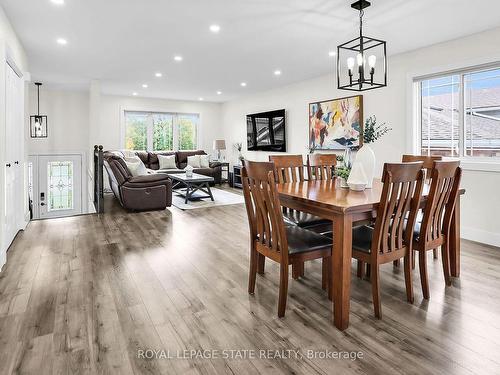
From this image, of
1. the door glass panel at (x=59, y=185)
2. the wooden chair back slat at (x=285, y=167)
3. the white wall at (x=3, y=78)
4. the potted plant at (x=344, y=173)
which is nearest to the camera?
the potted plant at (x=344, y=173)

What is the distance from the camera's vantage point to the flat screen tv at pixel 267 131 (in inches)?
288

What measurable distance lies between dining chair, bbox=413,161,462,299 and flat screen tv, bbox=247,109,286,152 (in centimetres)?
490

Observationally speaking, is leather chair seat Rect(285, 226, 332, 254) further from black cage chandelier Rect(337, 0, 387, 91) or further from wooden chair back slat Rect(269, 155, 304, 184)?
black cage chandelier Rect(337, 0, 387, 91)

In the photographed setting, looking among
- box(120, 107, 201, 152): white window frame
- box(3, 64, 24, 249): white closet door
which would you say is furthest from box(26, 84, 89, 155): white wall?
box(3, 64, 24, 249): white closet door

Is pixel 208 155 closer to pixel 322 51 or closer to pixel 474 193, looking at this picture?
pixel 322 51

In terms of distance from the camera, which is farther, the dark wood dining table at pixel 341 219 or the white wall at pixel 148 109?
the white wall at pixel 148 109

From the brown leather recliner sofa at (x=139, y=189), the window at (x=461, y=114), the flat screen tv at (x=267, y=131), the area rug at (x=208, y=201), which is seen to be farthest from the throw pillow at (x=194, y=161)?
the window at (x=461, y=114)

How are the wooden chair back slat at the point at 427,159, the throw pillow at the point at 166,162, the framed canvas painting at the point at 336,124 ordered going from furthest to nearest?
1. the throw pillow at the point at 166,162
2. the framed canvas painting at the point at 336,124
3. the wooden chair back slat at the point at 427,159

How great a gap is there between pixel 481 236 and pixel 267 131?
16.3ft

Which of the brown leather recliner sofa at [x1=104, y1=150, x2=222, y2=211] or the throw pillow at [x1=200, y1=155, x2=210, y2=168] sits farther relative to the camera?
the throw pillow at [x1=200, y1=155, x2=210, y2=168]

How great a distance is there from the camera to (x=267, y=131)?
25.7ft

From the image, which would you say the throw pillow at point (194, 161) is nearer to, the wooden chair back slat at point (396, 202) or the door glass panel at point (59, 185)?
the door glass panel at point (59, 185)

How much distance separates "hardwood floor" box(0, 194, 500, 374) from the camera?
1686 millimetres

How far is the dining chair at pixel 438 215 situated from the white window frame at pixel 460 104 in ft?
5.70
